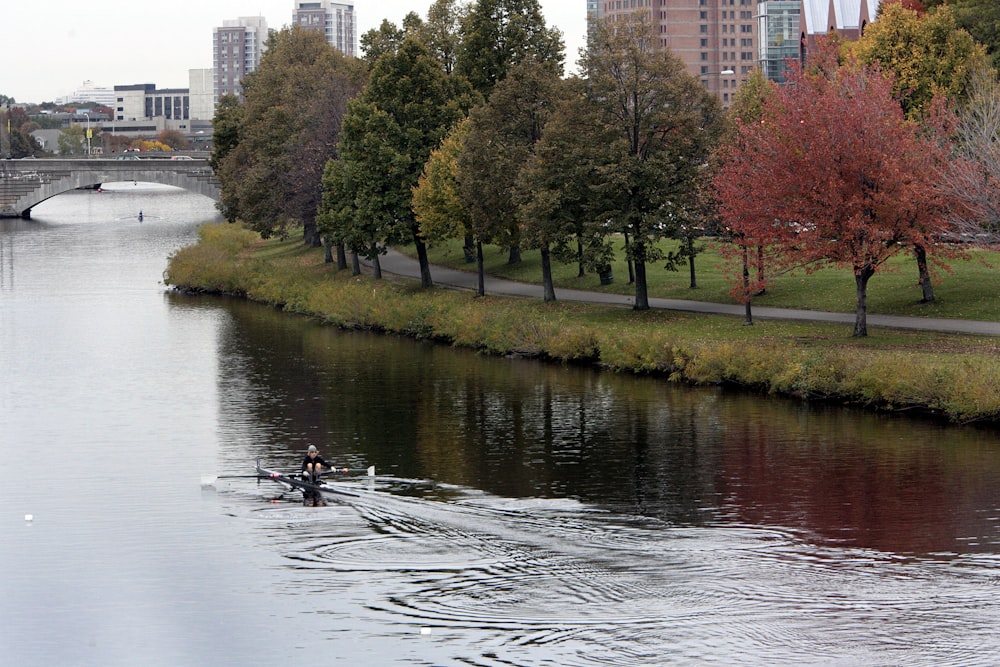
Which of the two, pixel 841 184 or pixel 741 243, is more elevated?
pixel 841 184

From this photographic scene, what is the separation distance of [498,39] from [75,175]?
104475 mm

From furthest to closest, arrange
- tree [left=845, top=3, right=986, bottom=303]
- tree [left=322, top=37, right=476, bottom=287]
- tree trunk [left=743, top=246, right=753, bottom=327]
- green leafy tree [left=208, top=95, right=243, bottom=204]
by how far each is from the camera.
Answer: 1. green leafy tree [left=208, top=95, right=243, bottom=204]
2. tree [left=322, top=37, right=476, bottom=287]
3. tree [left=845, top=3, right=986, bottom=303]
4. tree trunk [left=743, top=246, right=753, bottom=327]

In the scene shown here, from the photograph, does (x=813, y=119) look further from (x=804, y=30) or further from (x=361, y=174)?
(x=804, y=30)

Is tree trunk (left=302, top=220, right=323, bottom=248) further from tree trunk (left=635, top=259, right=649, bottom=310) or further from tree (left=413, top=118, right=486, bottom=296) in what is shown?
tree trunk (left=635, top=259, right=649, bottom=310)

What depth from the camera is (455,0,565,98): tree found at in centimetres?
7400

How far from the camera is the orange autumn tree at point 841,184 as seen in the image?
161ft

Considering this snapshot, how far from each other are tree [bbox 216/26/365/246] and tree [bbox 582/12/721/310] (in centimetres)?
3010

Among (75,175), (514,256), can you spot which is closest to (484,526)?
(514,256)

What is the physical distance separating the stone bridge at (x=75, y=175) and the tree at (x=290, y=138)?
65430 mm

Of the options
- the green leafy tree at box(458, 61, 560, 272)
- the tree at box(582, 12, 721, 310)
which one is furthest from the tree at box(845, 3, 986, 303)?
the green leafy tree at box(458, 61, 560, 272)

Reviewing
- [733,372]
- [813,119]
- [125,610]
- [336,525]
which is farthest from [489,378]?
[125,610]

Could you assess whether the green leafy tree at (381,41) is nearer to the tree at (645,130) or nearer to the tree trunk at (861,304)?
the tree at (645,130)

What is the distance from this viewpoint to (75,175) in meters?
166

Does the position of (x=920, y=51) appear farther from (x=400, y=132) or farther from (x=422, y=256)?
(x=422, y=256)
